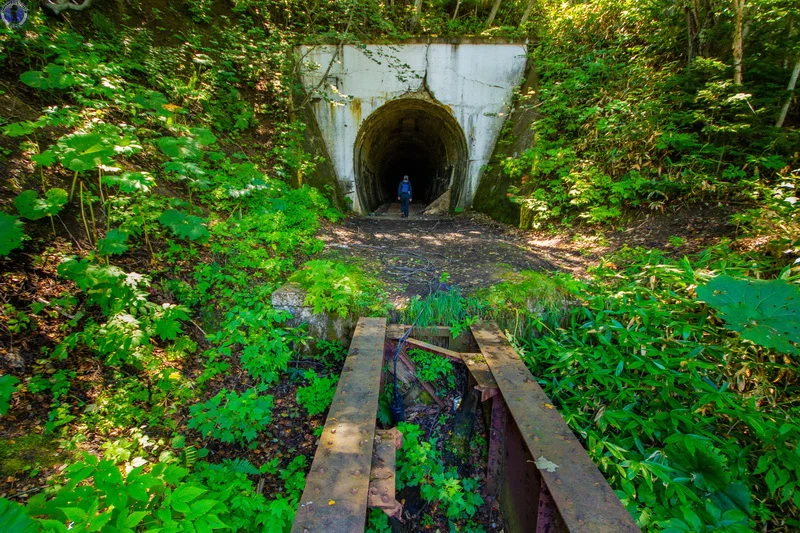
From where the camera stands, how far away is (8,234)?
232 cm

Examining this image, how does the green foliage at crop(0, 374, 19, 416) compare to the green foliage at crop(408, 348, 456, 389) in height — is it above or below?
above

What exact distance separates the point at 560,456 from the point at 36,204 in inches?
169

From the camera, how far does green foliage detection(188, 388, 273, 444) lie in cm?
239

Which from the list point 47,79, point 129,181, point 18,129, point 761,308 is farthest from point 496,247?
point 47,79

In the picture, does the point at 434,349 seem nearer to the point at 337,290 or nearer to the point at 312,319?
the point at 337,290

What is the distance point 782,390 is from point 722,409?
0.60 metres

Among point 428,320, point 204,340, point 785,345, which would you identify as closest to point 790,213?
point 785,345

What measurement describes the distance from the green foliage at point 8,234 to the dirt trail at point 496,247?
9.93 feet

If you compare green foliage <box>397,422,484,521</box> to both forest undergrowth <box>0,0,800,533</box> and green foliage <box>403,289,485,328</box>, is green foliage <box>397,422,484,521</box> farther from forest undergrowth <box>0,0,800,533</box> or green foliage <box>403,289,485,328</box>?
green foliage <box>403,289,485,328</box>

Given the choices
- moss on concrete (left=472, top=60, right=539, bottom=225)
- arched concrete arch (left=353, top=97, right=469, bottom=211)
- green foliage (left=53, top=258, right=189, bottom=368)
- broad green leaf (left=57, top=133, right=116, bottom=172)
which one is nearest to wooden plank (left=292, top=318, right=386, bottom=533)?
green foliage (left=53, top=258, right=189, bottom=368)

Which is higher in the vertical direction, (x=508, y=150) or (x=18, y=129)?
(x=18, y=129)

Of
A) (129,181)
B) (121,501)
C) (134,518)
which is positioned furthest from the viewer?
(129,181)

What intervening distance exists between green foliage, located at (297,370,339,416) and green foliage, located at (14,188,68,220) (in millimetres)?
2545

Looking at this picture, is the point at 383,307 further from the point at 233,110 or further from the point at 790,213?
the point at 233,110
